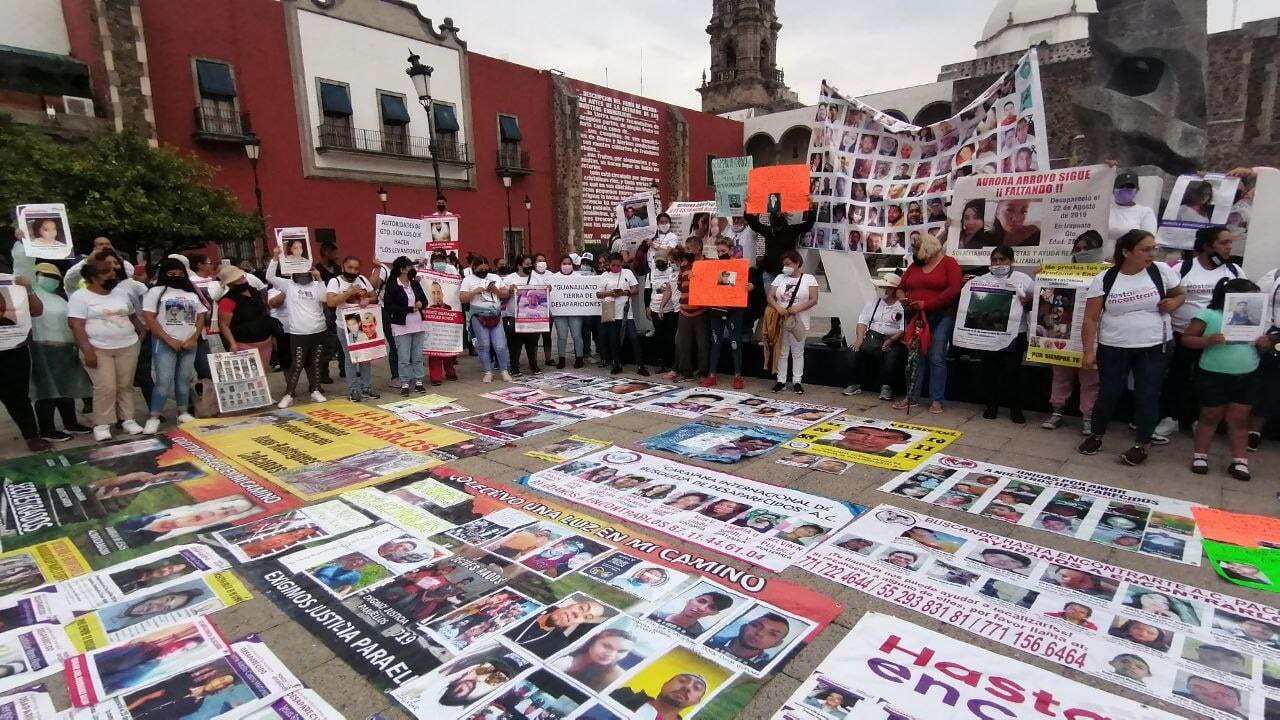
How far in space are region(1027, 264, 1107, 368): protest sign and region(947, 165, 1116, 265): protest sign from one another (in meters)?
0.34

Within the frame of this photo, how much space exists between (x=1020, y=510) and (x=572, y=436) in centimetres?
329

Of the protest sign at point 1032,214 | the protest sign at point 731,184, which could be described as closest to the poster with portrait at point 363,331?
the protest sign at point 731,184

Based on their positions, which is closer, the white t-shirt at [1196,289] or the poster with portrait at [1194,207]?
the white t-shirt at [1196,289]

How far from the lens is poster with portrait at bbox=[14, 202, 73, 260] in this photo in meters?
5.20

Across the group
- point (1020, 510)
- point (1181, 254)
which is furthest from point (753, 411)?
point (1181, 254)

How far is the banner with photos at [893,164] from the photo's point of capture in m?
6.01

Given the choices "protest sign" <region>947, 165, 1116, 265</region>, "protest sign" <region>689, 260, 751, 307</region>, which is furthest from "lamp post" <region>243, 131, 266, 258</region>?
"protest sign" <region>947, 165, 1116, 265</region>

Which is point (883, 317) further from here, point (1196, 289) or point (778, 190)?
point (1196, 289)

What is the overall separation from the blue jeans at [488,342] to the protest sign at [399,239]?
1.15 m

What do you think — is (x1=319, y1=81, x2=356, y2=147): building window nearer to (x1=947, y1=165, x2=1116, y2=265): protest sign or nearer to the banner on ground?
(x1=947, y1=165, x2=1116, y2=265): protest sign

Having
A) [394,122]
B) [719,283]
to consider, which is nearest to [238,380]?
[719,283]

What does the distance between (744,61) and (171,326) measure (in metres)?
41.0

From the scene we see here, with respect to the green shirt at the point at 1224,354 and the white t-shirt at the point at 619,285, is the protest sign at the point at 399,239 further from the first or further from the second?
the green shirt at the point at 1224,354

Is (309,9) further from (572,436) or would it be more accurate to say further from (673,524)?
(673,524)
